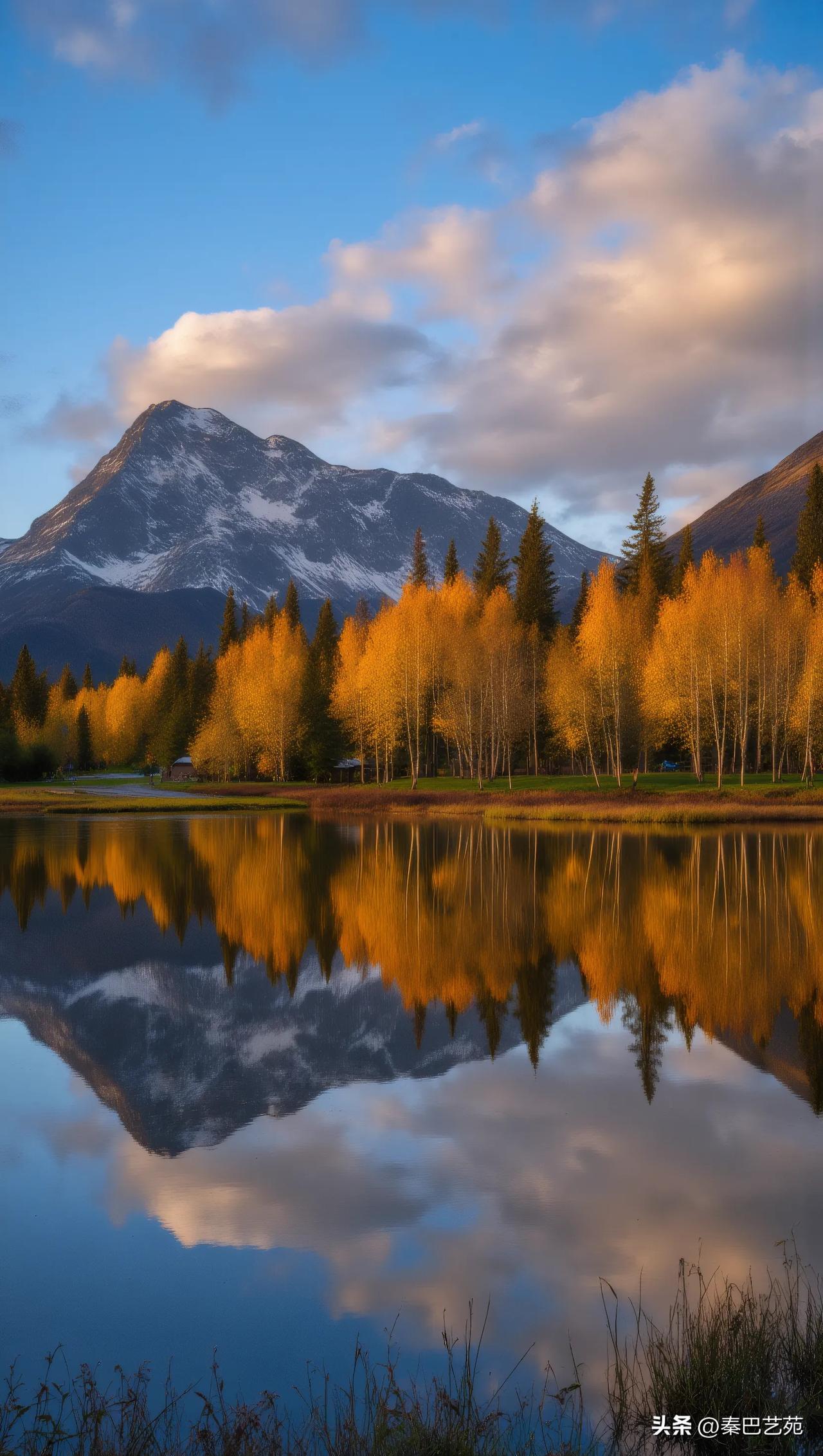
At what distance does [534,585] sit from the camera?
84.1 meters

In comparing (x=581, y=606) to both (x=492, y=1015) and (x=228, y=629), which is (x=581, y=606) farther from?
(x=492, y=1015)

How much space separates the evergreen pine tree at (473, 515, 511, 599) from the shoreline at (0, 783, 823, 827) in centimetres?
2206

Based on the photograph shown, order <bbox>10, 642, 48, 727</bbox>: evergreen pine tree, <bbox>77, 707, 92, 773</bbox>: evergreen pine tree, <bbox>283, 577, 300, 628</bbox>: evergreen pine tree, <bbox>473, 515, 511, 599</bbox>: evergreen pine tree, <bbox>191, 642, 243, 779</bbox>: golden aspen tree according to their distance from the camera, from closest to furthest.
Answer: <bbox>473, 515, 511, 599</bbox>: evergreen pine tree, <bbox>191, 642, 243, 779</bbox>: golden aspen tree, <bbox>283, 577, 300, 628</bbox>: evergreen pine tree, <bbox>10, 642, 48, 727</bbox>: evergreen pine tree, <bbox>77, 707, 92, 773</bbox>: evergreen pine tree

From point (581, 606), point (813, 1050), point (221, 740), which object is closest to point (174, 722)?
point (221, 740)

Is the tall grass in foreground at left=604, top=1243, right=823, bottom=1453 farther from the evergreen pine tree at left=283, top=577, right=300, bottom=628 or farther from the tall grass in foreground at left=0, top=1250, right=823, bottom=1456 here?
the evergreen pine tree at left=283, top=577, right=300, bottom=628

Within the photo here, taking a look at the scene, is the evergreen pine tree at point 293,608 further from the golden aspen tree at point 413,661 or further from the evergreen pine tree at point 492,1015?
the evergreen pine tree at point 492,1015

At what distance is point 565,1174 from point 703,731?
61.0m

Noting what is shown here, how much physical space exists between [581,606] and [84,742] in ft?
267

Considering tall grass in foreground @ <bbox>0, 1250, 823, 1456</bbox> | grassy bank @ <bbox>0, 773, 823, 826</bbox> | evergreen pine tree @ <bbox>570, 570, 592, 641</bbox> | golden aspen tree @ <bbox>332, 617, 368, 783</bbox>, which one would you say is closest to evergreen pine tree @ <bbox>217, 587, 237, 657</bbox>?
golden aspen tree @ <bbox>332, 617, 368, 783</bbox>

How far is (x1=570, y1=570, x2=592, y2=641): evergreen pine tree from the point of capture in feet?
241

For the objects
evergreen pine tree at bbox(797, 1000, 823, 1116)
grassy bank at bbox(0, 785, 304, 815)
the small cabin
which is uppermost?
the small cabin

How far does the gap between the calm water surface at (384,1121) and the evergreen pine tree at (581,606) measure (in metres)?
53.4

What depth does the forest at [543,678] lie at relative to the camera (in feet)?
209

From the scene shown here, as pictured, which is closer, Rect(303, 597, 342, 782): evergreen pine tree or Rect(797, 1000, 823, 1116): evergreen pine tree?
Rect(797, 1000, 823, 1116): evergreen pine tree
